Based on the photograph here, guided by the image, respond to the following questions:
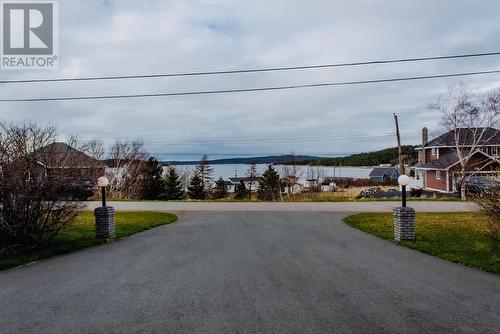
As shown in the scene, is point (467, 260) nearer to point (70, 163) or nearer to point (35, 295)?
point (35, 295)

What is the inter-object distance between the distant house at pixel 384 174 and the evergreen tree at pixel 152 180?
1466 inches

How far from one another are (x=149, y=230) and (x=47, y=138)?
4.51 meters

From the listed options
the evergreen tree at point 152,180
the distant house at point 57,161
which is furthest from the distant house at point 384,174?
the distant house at point 57,161

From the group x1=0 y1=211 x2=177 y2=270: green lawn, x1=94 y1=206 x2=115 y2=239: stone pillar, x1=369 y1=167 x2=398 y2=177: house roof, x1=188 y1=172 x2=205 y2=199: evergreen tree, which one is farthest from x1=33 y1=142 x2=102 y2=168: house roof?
x1=369 y1=167 x2=398 y2=177: house roof

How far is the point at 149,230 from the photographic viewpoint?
12203 mm

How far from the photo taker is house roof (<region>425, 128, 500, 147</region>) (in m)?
28.0

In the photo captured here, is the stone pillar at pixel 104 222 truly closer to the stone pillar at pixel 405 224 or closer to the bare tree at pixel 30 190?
the bare tree at pixel 30 190

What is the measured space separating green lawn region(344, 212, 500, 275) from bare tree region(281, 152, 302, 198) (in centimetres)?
2683

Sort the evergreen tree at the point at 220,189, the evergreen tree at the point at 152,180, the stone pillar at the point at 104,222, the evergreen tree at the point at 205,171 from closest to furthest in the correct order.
Answer: the stone pillar at the point at 104,222 → the evergreen tree at the point at 152,180 → the evergreen tree at the point at 220,189 → the evergreen tree at the point at 205,171

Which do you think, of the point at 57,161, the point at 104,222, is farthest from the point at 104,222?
the point at 57,161

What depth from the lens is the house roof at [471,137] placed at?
2798cm

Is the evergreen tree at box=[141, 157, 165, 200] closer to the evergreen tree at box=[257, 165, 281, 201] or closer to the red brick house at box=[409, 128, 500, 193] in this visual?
the evergreen tree at box=[257, 165, 281, 201]

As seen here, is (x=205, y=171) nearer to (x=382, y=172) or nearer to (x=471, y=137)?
(x=382, y=172)

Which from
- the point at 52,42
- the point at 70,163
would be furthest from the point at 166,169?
the point at 70,163
